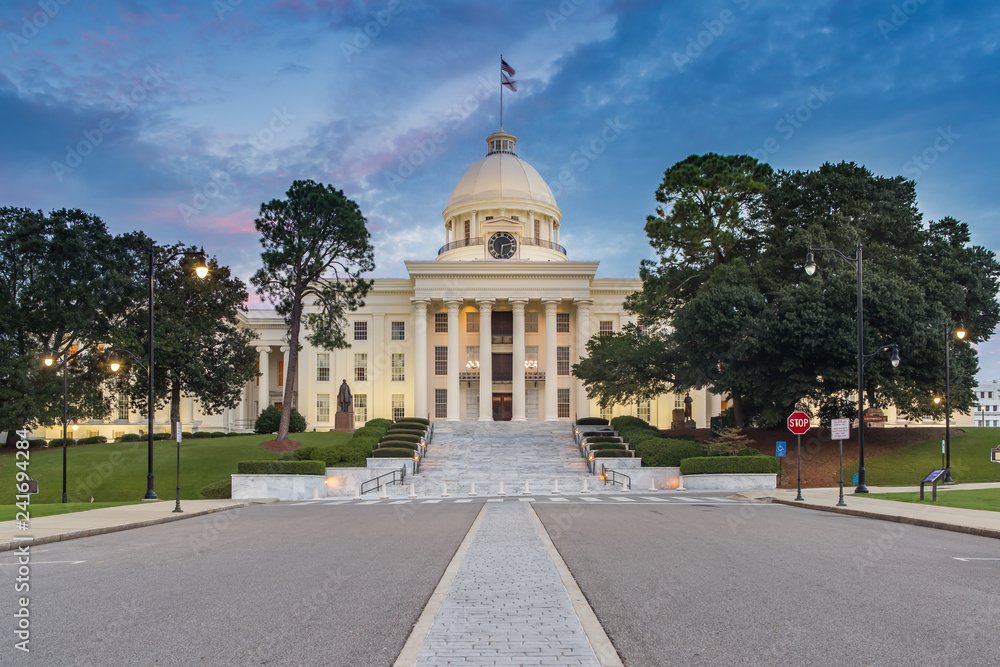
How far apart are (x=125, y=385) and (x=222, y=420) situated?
2128 centimetres

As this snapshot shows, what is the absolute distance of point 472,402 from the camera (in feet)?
221

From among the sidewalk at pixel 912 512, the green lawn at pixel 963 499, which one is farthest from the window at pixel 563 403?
the green lawn at pixel 963 499

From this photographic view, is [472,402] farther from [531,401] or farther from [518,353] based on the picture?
[518,353]

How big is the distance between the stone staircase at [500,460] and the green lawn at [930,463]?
14.0 meters

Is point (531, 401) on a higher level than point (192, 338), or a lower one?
lower

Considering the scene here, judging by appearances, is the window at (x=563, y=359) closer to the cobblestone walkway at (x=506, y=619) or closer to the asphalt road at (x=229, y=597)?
the asphalt road at (x=229, y=597)

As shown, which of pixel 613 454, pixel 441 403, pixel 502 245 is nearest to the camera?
pixel 613 454

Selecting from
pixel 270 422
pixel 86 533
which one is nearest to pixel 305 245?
pixel 270 422

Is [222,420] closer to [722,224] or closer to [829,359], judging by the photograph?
[722,224]

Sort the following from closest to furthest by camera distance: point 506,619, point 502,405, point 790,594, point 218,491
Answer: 1. point 506,619
2. point 790,594
3. point 218,491
4. point 502,405

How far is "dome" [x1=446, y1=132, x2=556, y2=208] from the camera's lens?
75125 millimetres

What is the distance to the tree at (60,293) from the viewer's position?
151 feet

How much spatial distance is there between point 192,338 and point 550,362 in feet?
93.0

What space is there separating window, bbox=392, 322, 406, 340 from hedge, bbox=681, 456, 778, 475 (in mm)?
38059
